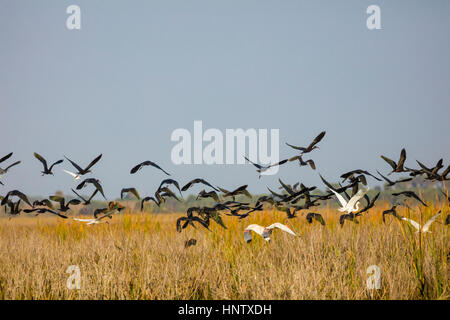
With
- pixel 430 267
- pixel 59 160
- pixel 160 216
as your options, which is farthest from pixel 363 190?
pixel 160 216

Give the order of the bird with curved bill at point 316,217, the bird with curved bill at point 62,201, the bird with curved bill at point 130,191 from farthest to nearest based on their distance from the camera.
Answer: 1. the bird with curved bill at point 316,217
2. the bird with curved bill at point 62,201
3. the bird with curved bill at point 130,191

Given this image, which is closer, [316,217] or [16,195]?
[16,195]

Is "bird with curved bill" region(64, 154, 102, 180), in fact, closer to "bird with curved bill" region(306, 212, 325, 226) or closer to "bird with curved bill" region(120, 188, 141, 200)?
"bird with curved bill" region(120, 188, 141, 200)

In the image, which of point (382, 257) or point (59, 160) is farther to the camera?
point (382, 257)

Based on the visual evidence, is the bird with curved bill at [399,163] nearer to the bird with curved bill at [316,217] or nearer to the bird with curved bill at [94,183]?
the bird with curved bill at [316,217]

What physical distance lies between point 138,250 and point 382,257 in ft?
7.62

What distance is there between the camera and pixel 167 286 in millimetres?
2986

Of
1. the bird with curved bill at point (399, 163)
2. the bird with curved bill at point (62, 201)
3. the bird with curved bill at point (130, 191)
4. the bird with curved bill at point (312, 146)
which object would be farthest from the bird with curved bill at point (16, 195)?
the bird with curved bill at point (399, 163)

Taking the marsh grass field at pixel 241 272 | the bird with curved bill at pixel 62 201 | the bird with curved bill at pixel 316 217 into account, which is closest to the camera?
the marsh grass field at pixel 241 272

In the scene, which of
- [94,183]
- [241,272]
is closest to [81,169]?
[94,183]

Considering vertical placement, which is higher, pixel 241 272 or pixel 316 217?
pixel 316 217

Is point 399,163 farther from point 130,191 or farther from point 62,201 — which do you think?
point 62,201

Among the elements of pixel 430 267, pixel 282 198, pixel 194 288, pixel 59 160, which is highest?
pixel 59 160
